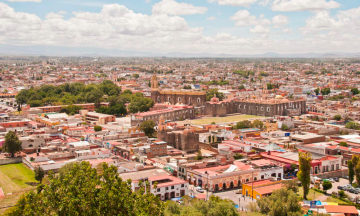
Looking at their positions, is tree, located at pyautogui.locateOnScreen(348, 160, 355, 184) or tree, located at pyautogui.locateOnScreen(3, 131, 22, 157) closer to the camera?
tree, located at pyautogui.locateOnScreen(348, 160, 355, 184)

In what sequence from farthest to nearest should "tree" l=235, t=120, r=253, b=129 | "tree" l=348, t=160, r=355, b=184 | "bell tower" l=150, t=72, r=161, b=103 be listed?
"bell tower" l=150, t=72, r=161, b=103 < "tree" l=235, t=120, r=253, b=129 < "tree" l=348, t=160, r=355, b=184

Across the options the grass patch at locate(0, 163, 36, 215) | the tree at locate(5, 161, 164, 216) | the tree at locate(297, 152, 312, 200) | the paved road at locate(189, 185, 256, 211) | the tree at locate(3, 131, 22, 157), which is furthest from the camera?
the tree at locate(3, 131, 22, 157)

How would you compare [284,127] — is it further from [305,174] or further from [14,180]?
[14,180]

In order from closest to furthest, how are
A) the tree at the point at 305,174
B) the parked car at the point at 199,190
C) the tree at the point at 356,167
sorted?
the tree at the point at 305,174 → the parked car at the point at 199,190 → the tree at the point at 356,167

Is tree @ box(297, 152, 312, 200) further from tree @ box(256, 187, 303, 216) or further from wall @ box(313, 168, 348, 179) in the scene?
wall @ box(313, 168, 348, 179)

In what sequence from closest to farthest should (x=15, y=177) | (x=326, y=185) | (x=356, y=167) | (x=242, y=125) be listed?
(x=326, y=185)
(x=356, y=167)
(x=15, y=177)
(x=242, y=125)

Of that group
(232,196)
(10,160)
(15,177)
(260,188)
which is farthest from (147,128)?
(260,188)

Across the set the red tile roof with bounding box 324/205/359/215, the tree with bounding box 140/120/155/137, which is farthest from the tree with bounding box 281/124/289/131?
the red tile roof with bounding box 324/205/359/215

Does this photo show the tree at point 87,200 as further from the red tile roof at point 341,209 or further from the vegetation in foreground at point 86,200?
the red tile roof at point 341,209

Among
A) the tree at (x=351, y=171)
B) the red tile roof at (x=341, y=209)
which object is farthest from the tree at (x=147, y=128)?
the red tile roof at (x=341, y=209)
